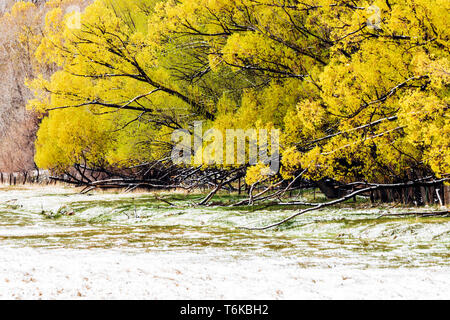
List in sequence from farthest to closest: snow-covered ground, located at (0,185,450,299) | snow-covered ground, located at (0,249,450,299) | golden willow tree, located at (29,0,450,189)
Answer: golden willow tree, located at (29,0,450,189), snow-covered ground, located at (0,185,450,299), snow-covered ground, located at (0,249,450,299)

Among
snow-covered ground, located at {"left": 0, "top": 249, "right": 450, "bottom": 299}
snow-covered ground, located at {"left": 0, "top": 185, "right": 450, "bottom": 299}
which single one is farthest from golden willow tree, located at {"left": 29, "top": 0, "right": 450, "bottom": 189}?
snow-covered ground, located at {"left": 0, "top": 249, "right": 450, "bottom": 299}

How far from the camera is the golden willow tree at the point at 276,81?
8602 millimetres

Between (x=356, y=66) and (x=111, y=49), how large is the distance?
7302 mm

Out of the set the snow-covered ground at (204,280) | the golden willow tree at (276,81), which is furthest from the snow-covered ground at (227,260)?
the golden willow tree at (276,81)

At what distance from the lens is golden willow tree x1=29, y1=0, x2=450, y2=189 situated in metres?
8.60

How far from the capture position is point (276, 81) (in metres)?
13.3

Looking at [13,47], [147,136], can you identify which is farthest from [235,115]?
[13,47]

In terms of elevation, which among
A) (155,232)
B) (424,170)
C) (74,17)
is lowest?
(155,232)

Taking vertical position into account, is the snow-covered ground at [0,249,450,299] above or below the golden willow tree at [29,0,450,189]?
below

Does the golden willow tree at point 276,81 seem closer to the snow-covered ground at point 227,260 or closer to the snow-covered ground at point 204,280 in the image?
the snow-covered ground at point 227,260

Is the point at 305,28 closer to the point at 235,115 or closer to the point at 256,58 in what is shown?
the point at 256,58

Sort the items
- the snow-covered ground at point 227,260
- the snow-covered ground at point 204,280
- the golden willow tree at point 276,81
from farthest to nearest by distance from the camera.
→ the golden willow tree at point 276,81, the snow-covered ground at point 227,260, the snow-covered ground at point 204,280

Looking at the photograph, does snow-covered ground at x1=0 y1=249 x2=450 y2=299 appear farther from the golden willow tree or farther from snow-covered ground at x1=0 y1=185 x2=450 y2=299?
the golden willow tree

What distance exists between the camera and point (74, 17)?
585 inches
